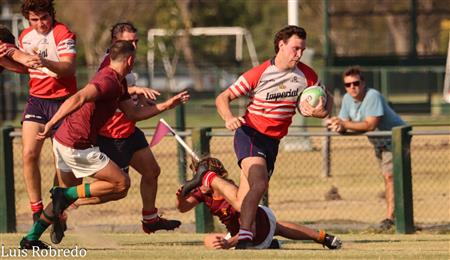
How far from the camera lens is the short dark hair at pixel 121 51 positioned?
10266mm

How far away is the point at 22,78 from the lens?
105ft

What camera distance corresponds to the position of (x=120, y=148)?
1121 centimetres

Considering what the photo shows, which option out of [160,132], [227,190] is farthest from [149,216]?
[160,132]

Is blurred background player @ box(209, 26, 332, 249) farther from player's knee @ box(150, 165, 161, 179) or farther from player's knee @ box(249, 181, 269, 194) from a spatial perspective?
player's knee @ box(150, 165, 161, 179)

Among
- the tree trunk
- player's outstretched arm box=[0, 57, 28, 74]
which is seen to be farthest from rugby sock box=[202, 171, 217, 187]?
the tree trunk

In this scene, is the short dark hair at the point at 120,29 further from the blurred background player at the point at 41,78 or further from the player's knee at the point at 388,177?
the player's knee at the point at 388,177

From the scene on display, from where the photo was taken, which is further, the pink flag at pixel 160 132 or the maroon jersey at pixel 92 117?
the pink flag at pixel 160 132

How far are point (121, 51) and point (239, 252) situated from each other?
194 cm

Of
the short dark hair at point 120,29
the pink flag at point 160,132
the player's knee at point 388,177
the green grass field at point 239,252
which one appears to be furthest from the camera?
the player's knee at point 388,177

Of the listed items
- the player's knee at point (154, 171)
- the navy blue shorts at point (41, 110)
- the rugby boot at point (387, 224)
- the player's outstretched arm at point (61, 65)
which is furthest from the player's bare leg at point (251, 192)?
the rugby boot at point (387, 224)

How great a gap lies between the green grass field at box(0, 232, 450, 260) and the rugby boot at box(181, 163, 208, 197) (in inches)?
19.7

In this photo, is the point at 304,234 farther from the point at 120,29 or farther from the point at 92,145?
the point at 120,29

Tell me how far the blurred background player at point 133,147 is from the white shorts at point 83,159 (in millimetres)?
692

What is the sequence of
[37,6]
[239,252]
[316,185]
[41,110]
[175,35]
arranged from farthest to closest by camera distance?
[175,35] < [316,185] < [41,110] < [37,6] < [239,252]
